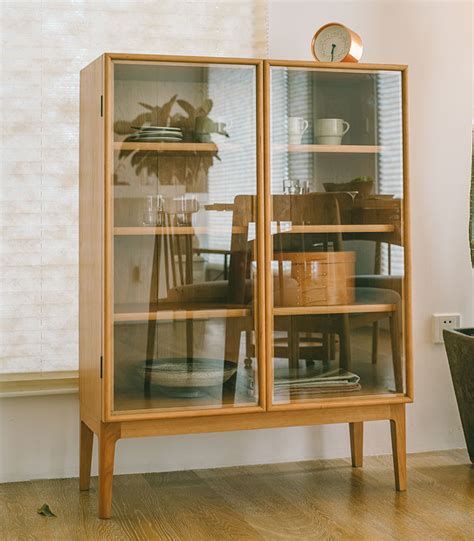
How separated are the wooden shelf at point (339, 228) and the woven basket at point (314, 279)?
2.6 inches

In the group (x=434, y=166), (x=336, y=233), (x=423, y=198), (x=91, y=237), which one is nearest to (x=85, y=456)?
(x=91, y=237)

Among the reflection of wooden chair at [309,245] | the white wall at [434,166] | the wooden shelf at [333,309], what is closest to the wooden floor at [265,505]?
the white wall at [434,166]

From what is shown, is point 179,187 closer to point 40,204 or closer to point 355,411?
point 40,204

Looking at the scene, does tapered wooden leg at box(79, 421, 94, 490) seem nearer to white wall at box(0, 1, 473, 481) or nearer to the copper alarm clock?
white wall at box(0, 1, 473, 481)

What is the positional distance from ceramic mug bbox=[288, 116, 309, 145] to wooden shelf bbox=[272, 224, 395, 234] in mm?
254

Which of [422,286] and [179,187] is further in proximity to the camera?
[422,286]

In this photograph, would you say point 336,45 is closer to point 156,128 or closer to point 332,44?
point 332,44

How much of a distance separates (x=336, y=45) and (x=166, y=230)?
80 cm

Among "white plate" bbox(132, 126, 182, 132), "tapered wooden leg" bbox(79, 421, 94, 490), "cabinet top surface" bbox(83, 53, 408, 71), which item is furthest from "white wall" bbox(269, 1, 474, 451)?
"tapered wooden leg" bbox(79, 421, 94, 490)

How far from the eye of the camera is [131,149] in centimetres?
243

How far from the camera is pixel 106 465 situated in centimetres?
241

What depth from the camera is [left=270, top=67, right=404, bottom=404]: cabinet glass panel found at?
256cm

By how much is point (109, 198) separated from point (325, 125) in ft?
2.27

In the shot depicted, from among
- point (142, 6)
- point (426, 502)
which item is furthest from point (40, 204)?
point (426, 502)
